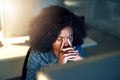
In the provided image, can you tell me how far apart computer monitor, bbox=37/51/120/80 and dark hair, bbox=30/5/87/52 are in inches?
25.6

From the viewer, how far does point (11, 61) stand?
1.33 metres

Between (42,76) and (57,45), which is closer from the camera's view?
(42,76)

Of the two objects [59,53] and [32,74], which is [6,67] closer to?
[32,74]

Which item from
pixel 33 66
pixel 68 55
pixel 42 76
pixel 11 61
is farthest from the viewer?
pixel 11 61

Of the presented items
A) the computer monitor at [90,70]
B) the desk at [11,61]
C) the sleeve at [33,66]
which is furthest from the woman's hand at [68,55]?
the computer monitor at [90,70]

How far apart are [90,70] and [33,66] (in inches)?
30.7

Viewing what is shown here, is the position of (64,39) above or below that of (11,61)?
above

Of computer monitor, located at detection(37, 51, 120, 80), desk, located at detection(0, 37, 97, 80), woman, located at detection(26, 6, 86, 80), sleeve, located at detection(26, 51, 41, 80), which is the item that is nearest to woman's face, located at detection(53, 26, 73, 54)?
woman, located at detection(26, 6, 86, 80)

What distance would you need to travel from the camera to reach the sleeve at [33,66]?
1.10 meters

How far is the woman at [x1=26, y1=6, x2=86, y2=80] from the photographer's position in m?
1.02

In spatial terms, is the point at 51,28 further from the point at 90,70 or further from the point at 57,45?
the point at 90,70

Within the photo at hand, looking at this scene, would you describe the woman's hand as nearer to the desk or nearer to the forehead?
the forehead

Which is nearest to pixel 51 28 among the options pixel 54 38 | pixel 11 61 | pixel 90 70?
pixel 54 38

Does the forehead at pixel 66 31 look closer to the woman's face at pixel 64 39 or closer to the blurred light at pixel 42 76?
the woman's face at pixel 64 39
